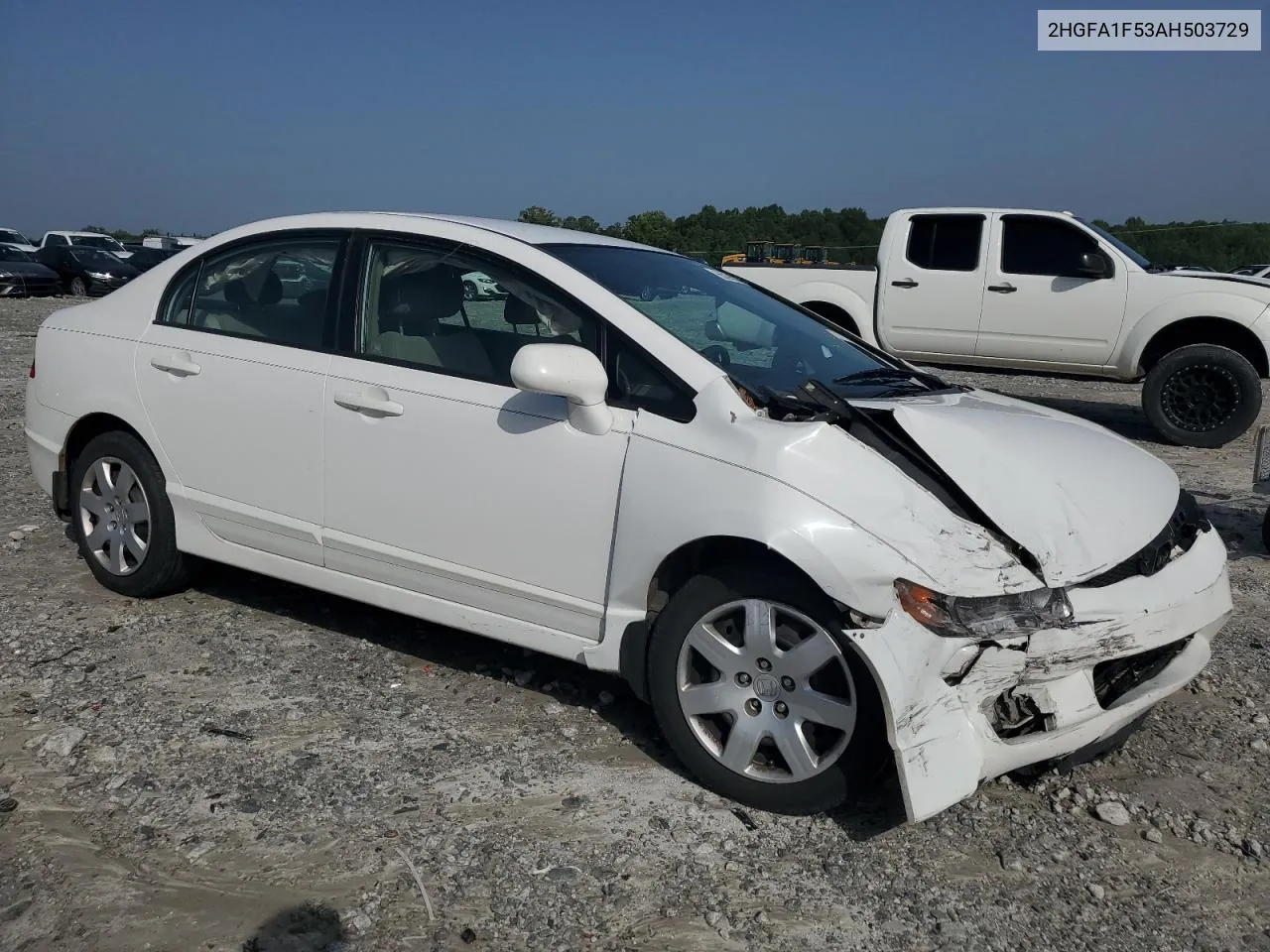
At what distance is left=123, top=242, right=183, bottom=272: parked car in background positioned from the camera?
2778 cm

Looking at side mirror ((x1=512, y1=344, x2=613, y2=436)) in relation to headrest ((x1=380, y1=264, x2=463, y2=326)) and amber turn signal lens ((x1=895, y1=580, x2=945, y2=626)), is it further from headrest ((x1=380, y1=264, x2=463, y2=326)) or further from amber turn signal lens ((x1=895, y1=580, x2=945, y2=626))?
amber turn signal lens ((x1=895, y1=580, x2=945, y2=626))

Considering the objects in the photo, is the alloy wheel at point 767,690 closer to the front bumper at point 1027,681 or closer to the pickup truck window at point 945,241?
the front bumper at point 1027,681

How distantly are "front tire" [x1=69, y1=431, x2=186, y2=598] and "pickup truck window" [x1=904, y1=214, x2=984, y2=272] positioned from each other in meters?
7.94

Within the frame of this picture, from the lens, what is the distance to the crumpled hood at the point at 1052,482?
9.85 ft

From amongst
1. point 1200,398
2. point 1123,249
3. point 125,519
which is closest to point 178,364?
point 125,519

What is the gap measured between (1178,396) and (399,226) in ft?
25.3

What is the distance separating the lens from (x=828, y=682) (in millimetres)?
3012

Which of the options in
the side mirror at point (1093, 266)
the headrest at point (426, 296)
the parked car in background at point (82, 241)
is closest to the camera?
the headrest at point (426, 296)

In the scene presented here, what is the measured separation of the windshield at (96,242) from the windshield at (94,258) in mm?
862

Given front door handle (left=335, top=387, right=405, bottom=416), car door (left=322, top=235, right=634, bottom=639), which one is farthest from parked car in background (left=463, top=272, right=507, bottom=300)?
front door handle (left=335, top=387, right=405, bottom=416)

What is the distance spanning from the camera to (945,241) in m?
10.5

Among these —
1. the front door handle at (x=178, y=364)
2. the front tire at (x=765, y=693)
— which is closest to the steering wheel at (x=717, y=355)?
the front tire at (x=765, y=693)

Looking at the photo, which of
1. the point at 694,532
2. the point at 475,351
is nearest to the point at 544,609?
the point at 694,532

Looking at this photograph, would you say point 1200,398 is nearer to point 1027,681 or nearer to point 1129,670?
point 1129,670
